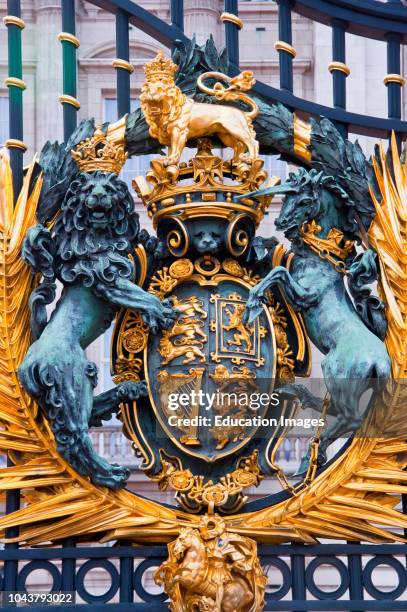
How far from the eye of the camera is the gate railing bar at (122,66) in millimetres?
11078

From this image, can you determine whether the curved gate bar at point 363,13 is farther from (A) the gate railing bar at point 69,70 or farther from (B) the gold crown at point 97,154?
(B) the gold crown at point 97,154

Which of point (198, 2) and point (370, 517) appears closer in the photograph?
point (370, 517)

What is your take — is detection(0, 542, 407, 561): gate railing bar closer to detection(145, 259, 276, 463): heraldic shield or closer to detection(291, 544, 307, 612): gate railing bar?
detection(291, 544, 307, 612): gate railing bar

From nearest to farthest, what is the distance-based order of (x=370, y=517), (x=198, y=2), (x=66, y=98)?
(x=370, y=517) < (x=66, y=98) < (x=198, y=2)

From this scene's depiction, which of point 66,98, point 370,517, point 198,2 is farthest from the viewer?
point 198,2

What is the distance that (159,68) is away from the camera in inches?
423

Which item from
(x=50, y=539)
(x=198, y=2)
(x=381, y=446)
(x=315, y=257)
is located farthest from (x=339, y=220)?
(x=198, y=2)

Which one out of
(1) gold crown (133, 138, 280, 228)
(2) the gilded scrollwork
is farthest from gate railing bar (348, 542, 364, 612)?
(1) gold crown (133, 138, 280, 228)

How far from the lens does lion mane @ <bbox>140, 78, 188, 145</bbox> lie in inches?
421

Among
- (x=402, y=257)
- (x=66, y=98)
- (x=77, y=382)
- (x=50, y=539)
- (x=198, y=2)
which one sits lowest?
(x=50, y=539)

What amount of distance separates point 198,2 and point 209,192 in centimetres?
715

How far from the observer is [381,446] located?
34.7 ft

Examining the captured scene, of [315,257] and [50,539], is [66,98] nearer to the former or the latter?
[315,257]

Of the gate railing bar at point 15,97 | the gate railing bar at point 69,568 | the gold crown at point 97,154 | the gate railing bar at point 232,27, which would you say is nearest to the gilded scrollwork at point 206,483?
the gate railing bar at point 69,568
